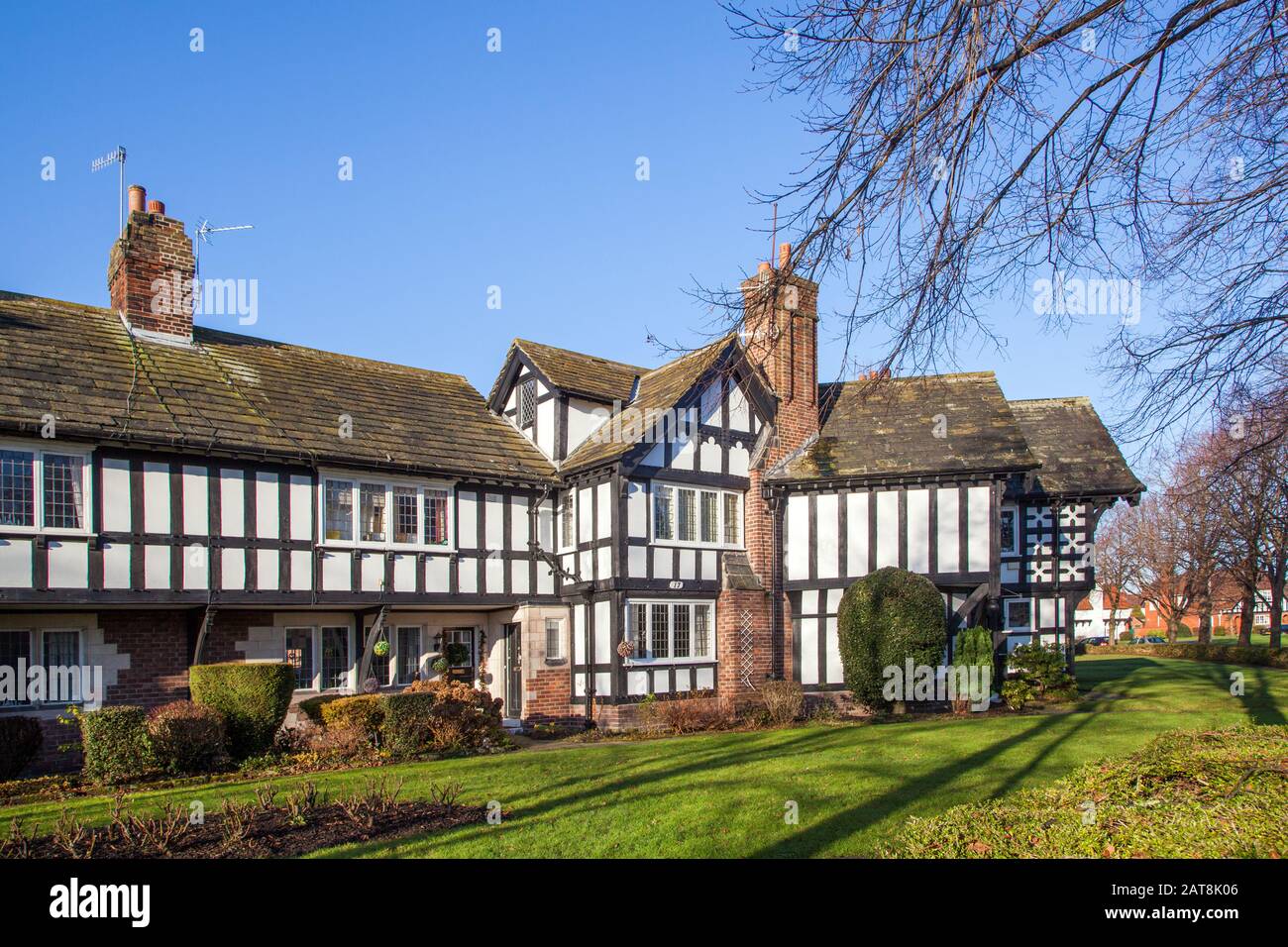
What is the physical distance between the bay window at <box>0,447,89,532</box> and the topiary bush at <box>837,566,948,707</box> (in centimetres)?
1472

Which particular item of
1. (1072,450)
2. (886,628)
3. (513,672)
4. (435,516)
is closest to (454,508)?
(435,516)

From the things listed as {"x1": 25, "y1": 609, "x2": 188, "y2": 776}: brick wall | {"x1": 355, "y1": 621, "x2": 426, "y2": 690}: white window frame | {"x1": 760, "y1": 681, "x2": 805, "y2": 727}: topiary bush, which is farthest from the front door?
{"x1": 25, "y1": 609, "x2": 188, "y2": 776}: brick wall

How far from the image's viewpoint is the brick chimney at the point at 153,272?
64.0 feet

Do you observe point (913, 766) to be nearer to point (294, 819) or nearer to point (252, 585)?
point (294, 819)

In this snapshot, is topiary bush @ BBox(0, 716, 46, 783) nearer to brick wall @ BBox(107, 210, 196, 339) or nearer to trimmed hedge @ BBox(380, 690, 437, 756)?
trimmed hedge @ BBox(380, 690, 437, 756)

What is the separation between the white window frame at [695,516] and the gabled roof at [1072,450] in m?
9.59

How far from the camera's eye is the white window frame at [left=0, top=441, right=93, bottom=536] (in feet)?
51.8

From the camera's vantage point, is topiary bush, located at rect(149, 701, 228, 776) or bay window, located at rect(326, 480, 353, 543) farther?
bay window, located at rect(326, 480, 353, 543)

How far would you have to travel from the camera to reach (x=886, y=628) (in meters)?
20.3

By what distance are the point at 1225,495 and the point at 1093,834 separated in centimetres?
789

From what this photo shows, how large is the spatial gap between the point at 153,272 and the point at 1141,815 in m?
19.9

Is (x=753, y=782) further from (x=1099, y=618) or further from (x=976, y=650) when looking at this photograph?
(x=1099, y=618)
